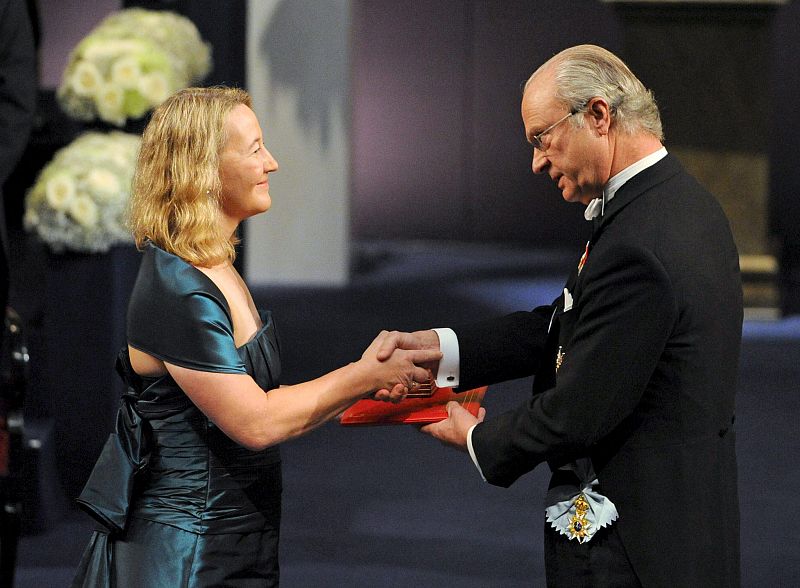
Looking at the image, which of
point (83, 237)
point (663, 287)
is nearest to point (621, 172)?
point (663, 287)

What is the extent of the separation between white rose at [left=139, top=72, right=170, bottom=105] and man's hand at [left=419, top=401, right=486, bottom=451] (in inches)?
98.7

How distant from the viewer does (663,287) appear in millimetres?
2016

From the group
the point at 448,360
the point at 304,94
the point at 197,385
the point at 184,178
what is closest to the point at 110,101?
the point at 448,360

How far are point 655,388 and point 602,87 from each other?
0.49m

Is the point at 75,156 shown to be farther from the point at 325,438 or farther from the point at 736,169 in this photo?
the point at 736,169

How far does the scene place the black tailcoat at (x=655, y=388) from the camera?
6.68ft

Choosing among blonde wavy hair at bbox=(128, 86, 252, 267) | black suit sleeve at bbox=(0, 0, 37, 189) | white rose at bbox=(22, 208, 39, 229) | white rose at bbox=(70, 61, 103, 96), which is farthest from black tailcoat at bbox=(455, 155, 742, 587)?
white rose at bbox=(70, 61, 103, 96)

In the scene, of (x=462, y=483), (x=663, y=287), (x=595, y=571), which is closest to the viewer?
(x=663, y=287)

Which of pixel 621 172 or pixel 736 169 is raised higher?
pixel 621 172

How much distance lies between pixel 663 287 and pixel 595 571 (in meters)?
0.51

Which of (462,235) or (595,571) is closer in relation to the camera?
(595,571)

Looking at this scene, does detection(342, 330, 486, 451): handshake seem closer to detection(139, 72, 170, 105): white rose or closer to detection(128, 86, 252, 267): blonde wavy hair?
detection(128, 86, 252, 267): blonde wavy hair

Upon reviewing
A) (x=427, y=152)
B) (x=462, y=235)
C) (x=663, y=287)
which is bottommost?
(x=462, y=235)

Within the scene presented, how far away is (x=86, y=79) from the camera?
15.2 feet
